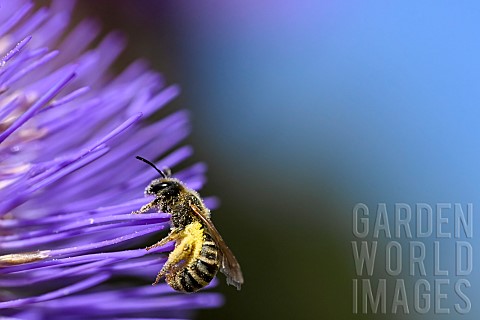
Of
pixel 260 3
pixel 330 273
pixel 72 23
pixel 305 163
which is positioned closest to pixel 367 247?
pixel 330 273

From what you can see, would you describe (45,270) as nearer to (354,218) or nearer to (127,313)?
(127,313)

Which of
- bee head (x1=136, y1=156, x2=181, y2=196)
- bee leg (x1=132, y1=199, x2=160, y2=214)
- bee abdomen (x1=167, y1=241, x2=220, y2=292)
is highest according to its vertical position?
bee head (x1=136, y1=156, x2=181, y2=196)

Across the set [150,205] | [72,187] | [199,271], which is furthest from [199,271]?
[72,187]

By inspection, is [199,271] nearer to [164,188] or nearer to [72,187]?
[164,188]

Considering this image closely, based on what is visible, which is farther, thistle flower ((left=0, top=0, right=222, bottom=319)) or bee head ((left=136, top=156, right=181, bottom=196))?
bee head ((left=136, top=156, right=181, bottom=196))

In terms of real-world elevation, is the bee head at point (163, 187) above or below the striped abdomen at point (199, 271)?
above

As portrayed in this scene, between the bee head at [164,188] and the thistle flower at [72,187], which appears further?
the bee head at [164,188]

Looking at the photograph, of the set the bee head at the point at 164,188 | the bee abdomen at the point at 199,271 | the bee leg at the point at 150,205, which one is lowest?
the bee abdomen at the point at 199,271

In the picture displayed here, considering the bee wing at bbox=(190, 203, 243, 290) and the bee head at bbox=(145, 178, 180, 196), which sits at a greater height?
the bee head at bbox=(145, 178, 180, 196)
